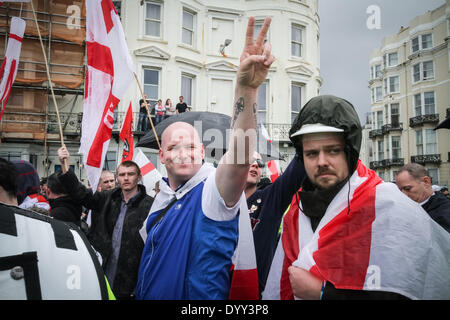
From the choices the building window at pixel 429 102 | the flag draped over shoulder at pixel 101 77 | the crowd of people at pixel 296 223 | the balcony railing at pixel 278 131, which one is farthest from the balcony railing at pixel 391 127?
the crowd of people at pixel 296 223

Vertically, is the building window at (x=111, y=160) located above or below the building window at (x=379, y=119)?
below

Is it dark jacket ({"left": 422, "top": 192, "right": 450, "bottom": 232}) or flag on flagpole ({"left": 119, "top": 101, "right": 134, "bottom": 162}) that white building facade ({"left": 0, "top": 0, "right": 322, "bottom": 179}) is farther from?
dark jacket ({"left": 422, "top": 192, "right": 450, "bottom": 232})

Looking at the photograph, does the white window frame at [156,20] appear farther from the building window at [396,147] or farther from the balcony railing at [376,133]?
the balcony railing at [376,133]

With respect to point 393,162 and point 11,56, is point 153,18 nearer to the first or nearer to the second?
point 11,56

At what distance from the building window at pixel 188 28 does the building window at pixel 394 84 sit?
2765 centimetres

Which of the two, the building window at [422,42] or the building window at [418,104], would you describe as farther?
the building window at [418,104]

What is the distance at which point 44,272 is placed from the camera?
1.20 meters

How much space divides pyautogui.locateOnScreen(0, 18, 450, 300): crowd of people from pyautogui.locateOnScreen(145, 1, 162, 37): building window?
606 inches

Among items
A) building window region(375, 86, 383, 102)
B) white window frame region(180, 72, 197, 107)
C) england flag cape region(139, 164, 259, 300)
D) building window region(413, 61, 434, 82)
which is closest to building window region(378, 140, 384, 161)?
building window region(375, 86, 383, 102)

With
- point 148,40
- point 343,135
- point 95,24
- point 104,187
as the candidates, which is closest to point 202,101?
point 148,40

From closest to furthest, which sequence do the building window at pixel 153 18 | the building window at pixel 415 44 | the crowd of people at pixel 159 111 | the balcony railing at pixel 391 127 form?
1. the crowd of people at pixel 159 111
2. the building window at pixel 153 18
3. the building window at pixel 415 44
4. the balcony railing at pixel 391 127

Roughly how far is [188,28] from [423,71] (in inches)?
1036

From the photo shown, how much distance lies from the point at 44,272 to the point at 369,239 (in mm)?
1472

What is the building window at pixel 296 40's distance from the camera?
18172mm
